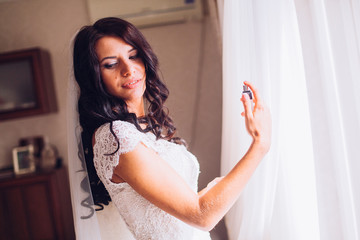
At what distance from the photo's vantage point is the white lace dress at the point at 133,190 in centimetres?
83

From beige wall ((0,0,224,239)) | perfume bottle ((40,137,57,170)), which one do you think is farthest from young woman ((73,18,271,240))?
perfume bottle ((40,137,57,170))

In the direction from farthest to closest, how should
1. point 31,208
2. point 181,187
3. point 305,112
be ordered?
point 31,208, point 305,112, point 181,187

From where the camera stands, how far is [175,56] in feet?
8.55

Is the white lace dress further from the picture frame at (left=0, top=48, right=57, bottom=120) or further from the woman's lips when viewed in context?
the picture frame at (left=0, top=48, right=57, bottom=120)

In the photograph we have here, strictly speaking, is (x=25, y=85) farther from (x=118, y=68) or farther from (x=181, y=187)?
(x=181, y=187)

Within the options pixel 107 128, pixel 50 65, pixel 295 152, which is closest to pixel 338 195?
pixel 295 152

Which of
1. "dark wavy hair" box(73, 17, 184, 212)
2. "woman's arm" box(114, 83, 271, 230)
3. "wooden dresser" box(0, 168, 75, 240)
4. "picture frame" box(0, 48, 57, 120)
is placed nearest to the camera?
"woman's arm" box(114, 83, 271, 230)

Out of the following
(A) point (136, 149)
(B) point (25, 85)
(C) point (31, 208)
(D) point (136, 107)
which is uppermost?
(B) point (25, 85)

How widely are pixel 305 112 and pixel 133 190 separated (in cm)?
60

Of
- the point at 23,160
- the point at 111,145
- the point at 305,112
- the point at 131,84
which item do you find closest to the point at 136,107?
the point at 131,84

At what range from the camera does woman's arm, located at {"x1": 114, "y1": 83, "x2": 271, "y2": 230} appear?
77 centimetres

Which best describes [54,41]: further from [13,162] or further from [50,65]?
[13,162]

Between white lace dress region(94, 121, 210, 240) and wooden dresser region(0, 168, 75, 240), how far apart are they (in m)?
1.69

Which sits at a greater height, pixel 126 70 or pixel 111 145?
pixel 126 70
